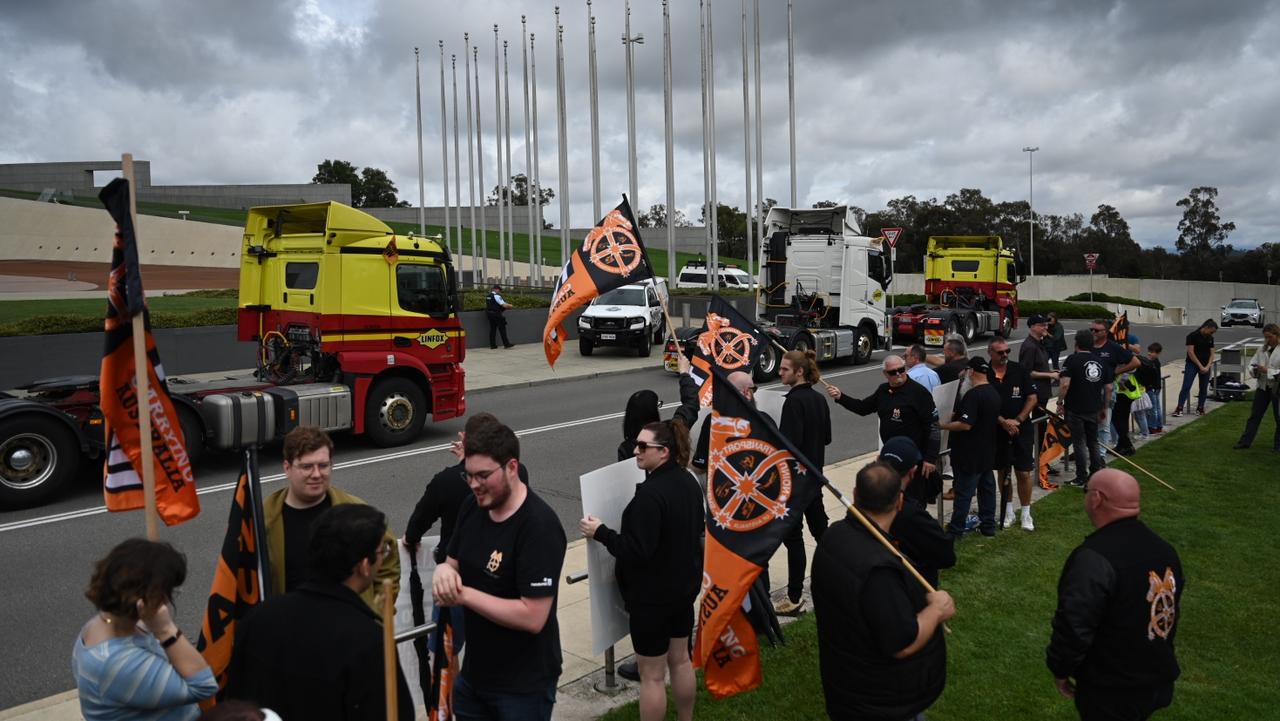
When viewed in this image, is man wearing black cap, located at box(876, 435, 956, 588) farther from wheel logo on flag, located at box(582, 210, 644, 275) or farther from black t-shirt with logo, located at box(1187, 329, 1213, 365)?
black t-shirt with logo, located at box(1187, 329, 1213, 365)

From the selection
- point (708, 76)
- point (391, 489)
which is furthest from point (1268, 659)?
point (708, 76)

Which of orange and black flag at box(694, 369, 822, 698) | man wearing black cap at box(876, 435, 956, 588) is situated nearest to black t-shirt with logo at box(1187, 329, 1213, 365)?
man wearing black cap at box(876, 435, 956, 588)

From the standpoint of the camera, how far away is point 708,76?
35219mm

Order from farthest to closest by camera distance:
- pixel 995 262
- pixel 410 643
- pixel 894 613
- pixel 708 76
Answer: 1. pixel 708 76
2. pixel 995 262
3. pixel 410 643
4. pixel 894 613

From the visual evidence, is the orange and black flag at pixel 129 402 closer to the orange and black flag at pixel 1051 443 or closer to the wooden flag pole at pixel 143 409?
the wooden flag pole at pixel 143 409

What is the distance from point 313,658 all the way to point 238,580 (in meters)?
1.27

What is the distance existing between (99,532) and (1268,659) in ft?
33.1

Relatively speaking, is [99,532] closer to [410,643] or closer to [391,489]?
[391,489]

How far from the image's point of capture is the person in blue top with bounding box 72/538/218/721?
295 cm

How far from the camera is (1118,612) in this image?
4090 millimetres

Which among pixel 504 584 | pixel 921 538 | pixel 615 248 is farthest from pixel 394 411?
pixel 504 584

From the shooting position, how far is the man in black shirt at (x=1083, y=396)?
10352mm

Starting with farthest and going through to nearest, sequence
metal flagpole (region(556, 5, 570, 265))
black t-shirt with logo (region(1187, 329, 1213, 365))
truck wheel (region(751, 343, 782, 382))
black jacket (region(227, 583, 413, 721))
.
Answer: metal flagpole (region(556, 5, 570, 265))
truck wheel (region(751, 343, 782, 382))
black t-shirt with logo (region(1187, 329, 1213, 365))
black jacket (region(227, 583, 413, 721))

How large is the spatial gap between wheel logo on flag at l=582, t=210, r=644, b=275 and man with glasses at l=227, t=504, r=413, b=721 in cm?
590
